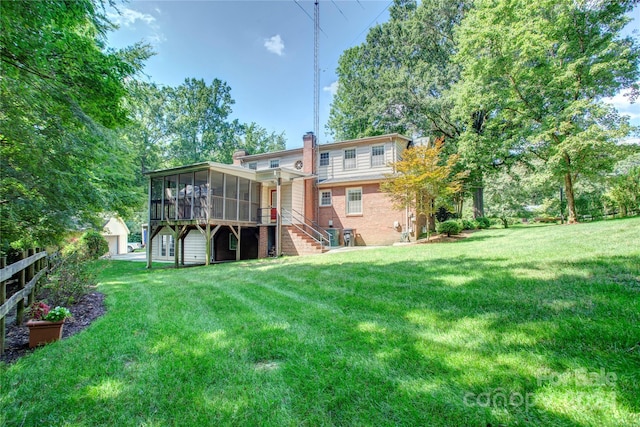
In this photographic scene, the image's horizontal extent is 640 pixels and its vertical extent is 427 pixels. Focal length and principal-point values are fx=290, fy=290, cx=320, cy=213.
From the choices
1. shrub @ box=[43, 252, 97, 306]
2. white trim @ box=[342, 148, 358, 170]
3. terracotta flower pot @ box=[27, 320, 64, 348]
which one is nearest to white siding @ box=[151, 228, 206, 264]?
white trim @ box=[342, 148, 358, 170]

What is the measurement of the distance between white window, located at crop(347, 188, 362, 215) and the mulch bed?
11.9 meters

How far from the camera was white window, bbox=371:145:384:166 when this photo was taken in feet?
53.4

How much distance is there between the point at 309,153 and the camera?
1709 cm

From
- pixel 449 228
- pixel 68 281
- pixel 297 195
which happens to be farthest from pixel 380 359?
pixel 297 195

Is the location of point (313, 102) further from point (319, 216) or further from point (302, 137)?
point (319, 216)

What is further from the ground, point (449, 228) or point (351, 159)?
point (351, 159)

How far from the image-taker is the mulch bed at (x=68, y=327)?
3.44 metres

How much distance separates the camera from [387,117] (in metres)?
23.3

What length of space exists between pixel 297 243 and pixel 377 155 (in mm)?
7029

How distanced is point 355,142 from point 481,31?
8820 millimetres

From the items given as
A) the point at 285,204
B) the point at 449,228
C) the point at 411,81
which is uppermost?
the point at 411,81

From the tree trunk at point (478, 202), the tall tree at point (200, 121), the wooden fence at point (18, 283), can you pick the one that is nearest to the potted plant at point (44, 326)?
the wooden fence at point (18, 283)

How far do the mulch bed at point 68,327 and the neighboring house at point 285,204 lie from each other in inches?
279

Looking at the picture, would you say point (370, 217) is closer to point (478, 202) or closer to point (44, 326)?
point (478, 202)
